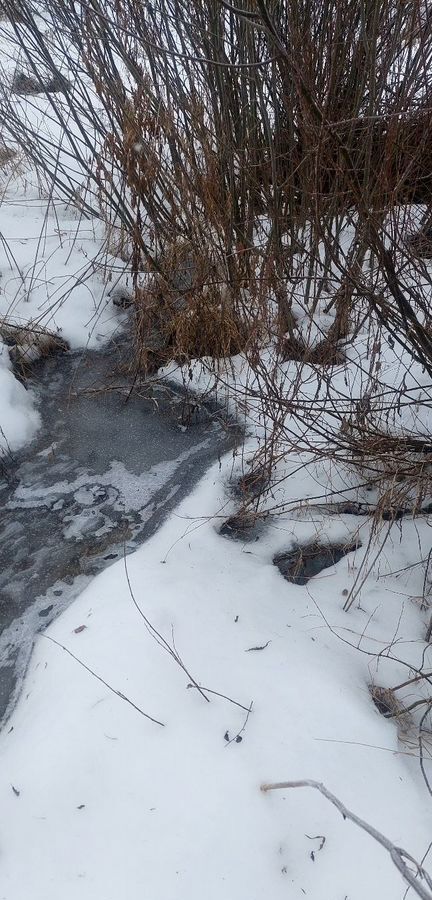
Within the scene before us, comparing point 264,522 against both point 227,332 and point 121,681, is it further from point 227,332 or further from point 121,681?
point 227,332

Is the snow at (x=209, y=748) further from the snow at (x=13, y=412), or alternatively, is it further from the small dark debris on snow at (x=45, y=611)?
the snow at (x=13, y=412)

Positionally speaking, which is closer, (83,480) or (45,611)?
(45,611)

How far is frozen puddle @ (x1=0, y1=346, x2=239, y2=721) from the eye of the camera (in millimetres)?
2143

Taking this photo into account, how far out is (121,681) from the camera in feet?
5.64

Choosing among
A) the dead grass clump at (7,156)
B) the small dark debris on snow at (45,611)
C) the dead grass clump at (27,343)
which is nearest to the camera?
the small dark debris on snow at (45,611)

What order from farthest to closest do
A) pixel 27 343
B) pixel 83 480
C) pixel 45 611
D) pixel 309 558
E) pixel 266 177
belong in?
pixel 27 343
pixel 266 177
pixel 83 480
pixel 309 558
pixel 45 611

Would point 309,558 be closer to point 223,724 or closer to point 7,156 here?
point 223,724

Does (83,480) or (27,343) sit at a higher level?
(27,343)

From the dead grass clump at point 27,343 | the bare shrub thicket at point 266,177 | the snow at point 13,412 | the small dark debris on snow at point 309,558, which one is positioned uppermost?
the bare shrub thicket at point 266,177

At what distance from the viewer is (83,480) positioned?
260cm

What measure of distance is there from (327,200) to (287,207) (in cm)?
27

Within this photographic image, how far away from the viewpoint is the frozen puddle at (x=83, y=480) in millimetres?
2143

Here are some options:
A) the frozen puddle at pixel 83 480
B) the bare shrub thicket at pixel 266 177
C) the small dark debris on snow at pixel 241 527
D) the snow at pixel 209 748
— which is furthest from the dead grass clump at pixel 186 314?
the snow at pixel 209 748

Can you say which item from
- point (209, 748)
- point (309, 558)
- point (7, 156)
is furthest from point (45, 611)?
point (7, 156)
